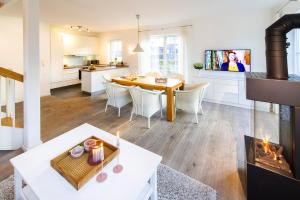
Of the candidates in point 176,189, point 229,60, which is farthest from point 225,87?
point 176,189

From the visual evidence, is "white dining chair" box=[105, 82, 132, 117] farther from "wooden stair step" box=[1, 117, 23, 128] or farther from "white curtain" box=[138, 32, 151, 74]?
"white curtain" box=[138, 32, 151, 74]

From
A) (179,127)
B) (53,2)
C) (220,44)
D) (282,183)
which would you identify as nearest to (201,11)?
(220,44)

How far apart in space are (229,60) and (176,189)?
3.66m

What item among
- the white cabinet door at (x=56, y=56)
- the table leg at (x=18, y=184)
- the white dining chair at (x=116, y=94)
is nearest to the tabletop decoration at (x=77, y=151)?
the table leg at (x=18, y=184)

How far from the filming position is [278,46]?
140 cm

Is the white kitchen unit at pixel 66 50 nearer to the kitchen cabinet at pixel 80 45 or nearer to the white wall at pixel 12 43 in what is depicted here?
the kitchen cabinet at pixel 80 45

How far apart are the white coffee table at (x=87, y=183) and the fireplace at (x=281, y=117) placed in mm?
933

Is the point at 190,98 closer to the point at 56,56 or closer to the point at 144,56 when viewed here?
the point at 144,56

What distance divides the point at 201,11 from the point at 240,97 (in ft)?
7.71

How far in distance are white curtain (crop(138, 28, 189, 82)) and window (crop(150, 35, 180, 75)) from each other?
0.14 meters

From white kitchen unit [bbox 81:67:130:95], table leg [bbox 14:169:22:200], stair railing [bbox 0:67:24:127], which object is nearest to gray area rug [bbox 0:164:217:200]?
table leg [bbox 14:169:22:200]

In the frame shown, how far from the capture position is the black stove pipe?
136 cm

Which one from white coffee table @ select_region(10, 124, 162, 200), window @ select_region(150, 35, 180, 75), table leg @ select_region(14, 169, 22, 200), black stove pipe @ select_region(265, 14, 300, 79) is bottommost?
table leg @ select_region(14, 169, 22, 200)

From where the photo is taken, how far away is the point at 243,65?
4.11m
